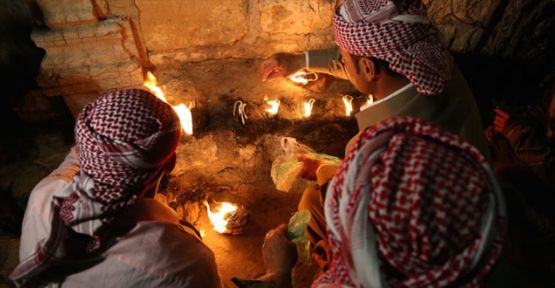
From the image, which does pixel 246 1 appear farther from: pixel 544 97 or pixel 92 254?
pixel 544 97

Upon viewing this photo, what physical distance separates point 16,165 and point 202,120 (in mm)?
2118

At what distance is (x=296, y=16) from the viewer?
3.95 metres

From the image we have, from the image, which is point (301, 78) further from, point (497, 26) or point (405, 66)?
point (497, 26)

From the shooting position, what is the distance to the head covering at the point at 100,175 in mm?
1723

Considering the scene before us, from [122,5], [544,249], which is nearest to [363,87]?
[544,249]

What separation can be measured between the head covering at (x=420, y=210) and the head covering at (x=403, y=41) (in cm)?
116

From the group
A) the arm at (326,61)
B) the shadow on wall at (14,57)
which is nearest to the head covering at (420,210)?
the arm at (326,61)

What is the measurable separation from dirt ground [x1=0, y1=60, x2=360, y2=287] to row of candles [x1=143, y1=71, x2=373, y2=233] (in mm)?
63

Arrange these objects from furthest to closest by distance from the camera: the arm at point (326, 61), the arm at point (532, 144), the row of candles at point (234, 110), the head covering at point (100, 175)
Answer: the arm at point (326, 61) < the row of candles at point (234, 110) < the arm at point (532, 144) < the head covering at point (100, 175)

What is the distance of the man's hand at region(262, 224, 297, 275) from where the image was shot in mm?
2298

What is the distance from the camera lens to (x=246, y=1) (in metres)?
3.76

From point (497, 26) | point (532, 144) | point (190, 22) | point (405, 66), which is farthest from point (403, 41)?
point (497, 26)

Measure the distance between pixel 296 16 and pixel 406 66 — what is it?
6.38 ft

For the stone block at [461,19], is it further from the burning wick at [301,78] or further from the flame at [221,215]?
the flame at [221,215]
